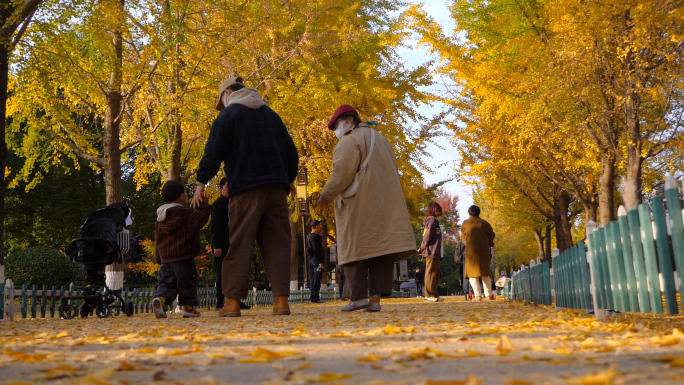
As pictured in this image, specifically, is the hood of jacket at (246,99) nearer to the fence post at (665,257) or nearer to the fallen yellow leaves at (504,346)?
the fence post at (665,257)

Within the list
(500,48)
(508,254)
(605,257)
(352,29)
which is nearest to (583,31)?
(500,48)

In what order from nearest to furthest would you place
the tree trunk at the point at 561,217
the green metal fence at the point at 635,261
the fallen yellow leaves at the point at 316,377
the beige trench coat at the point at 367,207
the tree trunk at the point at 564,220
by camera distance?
the fallen yellow leaves at the point at 316,377
the green metal fence at the point at 635,261
the beige trench coat at the point at 367,207
the tree trunk at the point at 564,220
the tree trunk at the point at 561,217

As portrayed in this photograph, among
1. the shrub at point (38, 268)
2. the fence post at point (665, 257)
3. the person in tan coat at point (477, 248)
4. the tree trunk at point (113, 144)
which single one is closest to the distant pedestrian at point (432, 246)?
the person in tan coat at point (477, 248)

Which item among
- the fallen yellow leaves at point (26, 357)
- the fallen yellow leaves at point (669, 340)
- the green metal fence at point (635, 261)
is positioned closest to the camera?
the fallen yellow leaves at point (26, 357)

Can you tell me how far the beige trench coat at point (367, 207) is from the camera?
299 inches

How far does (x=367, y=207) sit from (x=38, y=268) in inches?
706

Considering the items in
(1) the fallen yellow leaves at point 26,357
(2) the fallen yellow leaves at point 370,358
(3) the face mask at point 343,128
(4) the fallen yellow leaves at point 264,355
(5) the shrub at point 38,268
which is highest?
(3) the face mask at point 343,128

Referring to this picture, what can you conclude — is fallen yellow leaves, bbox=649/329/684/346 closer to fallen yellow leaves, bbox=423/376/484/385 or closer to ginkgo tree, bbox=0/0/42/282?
fallen yellow leaves, bbox=423/376/484/385

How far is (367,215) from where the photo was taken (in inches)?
301

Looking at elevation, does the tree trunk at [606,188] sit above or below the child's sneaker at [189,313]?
above

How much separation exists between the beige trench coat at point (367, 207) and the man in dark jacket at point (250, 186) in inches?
25.6

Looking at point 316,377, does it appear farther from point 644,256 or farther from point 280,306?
point 280,306

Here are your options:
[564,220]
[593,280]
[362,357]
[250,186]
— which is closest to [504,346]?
[362,357]

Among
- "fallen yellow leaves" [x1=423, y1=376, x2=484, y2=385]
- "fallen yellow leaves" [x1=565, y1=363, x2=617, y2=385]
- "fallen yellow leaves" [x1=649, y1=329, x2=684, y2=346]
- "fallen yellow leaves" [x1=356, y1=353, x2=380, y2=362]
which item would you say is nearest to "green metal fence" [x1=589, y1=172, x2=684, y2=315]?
"fallen yellow leaves" [x1=649, y1=329, x2=684, y2=346]
